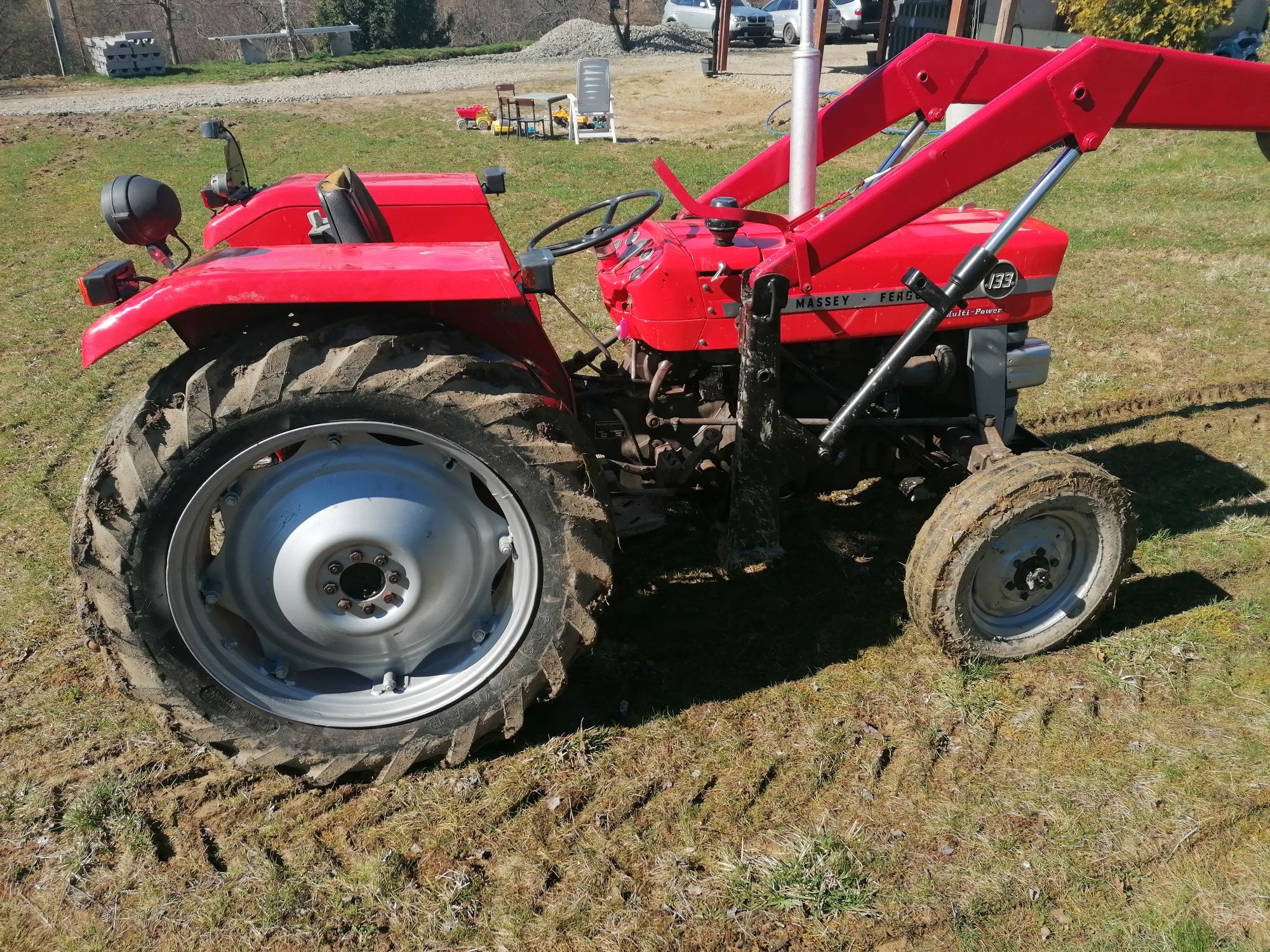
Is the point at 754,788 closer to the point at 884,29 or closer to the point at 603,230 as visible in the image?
the point at 603,230

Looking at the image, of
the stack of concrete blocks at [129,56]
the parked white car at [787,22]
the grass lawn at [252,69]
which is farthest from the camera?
the parked white car at [787,22]

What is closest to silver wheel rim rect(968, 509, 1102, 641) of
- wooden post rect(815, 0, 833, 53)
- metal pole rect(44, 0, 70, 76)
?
wooden post rect(815, 0, 833, 53)

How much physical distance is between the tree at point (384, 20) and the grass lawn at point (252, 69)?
2.40ft

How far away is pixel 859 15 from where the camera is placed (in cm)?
2448

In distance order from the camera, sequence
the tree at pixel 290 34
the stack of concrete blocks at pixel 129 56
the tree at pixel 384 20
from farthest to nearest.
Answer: the tree at pixel 384 20 < the tree at pixel 290 34 < the stack of concrete blocks at pixel 129 56

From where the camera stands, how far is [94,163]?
1253 centimetres

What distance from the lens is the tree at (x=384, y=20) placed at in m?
27.5

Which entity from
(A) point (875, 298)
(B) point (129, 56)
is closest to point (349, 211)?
(A) point (875, 298)

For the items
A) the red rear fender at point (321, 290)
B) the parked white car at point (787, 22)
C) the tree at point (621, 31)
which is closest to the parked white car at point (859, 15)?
the parked white car at point (787, 22)

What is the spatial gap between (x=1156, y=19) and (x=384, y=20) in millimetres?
22110

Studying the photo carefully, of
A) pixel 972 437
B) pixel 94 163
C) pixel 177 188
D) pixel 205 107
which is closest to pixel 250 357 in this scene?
pixel 972 437

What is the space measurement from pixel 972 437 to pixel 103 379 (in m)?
4.73

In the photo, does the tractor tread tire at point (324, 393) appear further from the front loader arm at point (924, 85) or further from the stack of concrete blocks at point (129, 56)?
the stack of concrete blocks at point (129, 56)

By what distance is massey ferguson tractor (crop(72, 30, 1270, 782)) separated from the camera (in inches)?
90.6
